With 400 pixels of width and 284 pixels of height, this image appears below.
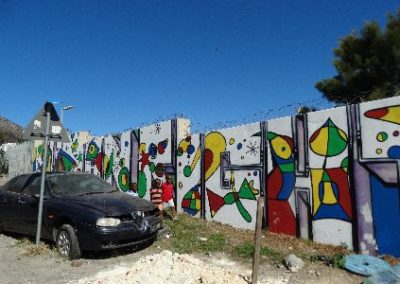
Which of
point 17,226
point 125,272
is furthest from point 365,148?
point 17,226

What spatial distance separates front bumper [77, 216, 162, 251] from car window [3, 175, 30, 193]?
8.84ft

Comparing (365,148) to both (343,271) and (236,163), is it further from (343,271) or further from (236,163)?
(236,163)

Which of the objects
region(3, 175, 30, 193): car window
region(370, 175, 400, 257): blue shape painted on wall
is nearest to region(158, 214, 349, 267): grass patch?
region(370, 175, 400, 257): blue shape painted on wall

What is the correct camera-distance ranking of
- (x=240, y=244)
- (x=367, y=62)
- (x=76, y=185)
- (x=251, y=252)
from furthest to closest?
(x=367, y=62), (x=76, y=185), (x=240, y=244), (x=251, y=252)

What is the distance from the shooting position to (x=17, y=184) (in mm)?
8906

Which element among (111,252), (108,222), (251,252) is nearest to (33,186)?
(111,252)

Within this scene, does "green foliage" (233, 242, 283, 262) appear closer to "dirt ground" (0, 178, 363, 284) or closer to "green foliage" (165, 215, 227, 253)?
"dirt ground" (0, 178, 363, 284)

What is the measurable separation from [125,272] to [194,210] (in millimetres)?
5006

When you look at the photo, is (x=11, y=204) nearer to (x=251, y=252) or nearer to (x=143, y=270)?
(x=143, y=270)

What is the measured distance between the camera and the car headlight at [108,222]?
663cm

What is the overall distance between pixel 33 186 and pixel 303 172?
5.40 m

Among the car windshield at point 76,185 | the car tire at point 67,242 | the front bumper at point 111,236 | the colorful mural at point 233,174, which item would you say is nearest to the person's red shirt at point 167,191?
the colorful mural at point 233,174

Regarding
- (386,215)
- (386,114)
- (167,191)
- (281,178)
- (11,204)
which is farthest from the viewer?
(167,191)

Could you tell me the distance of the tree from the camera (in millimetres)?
17734
